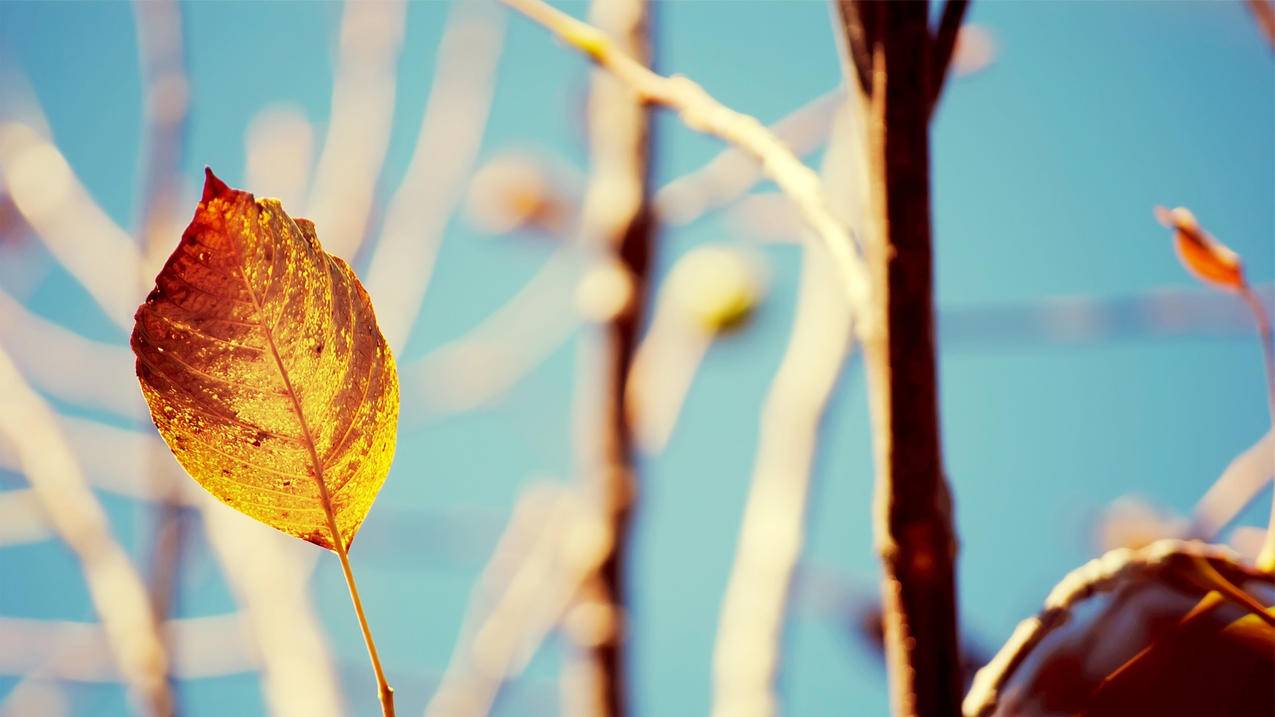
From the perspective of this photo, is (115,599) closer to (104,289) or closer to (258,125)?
(104,289)

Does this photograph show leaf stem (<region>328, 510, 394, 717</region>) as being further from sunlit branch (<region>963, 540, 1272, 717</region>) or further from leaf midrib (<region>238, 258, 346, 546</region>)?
sunlit branch (<region>963, 540, 1272, 717</region>)

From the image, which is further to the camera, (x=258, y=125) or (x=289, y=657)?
Result: (x=258, y=125)

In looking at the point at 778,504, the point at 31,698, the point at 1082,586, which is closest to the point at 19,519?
the point at 31,698

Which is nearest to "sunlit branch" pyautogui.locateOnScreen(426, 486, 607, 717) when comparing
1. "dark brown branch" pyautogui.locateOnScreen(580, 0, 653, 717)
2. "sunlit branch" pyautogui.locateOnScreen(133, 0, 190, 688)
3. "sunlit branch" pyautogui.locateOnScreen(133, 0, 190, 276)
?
"dark brown branch" pyautogui.locateOnScreen(580, 0, 653, 717)

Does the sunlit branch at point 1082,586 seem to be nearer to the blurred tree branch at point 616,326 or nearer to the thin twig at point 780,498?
the thin twig at point 780,498

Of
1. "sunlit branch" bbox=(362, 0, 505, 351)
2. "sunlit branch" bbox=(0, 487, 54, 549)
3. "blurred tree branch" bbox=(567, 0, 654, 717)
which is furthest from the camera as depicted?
"sunlit branch" bbox=(362, 0, 505, 351)

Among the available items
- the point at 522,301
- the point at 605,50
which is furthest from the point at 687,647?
the point at 605,50

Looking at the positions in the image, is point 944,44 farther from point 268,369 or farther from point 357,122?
point 357,122
